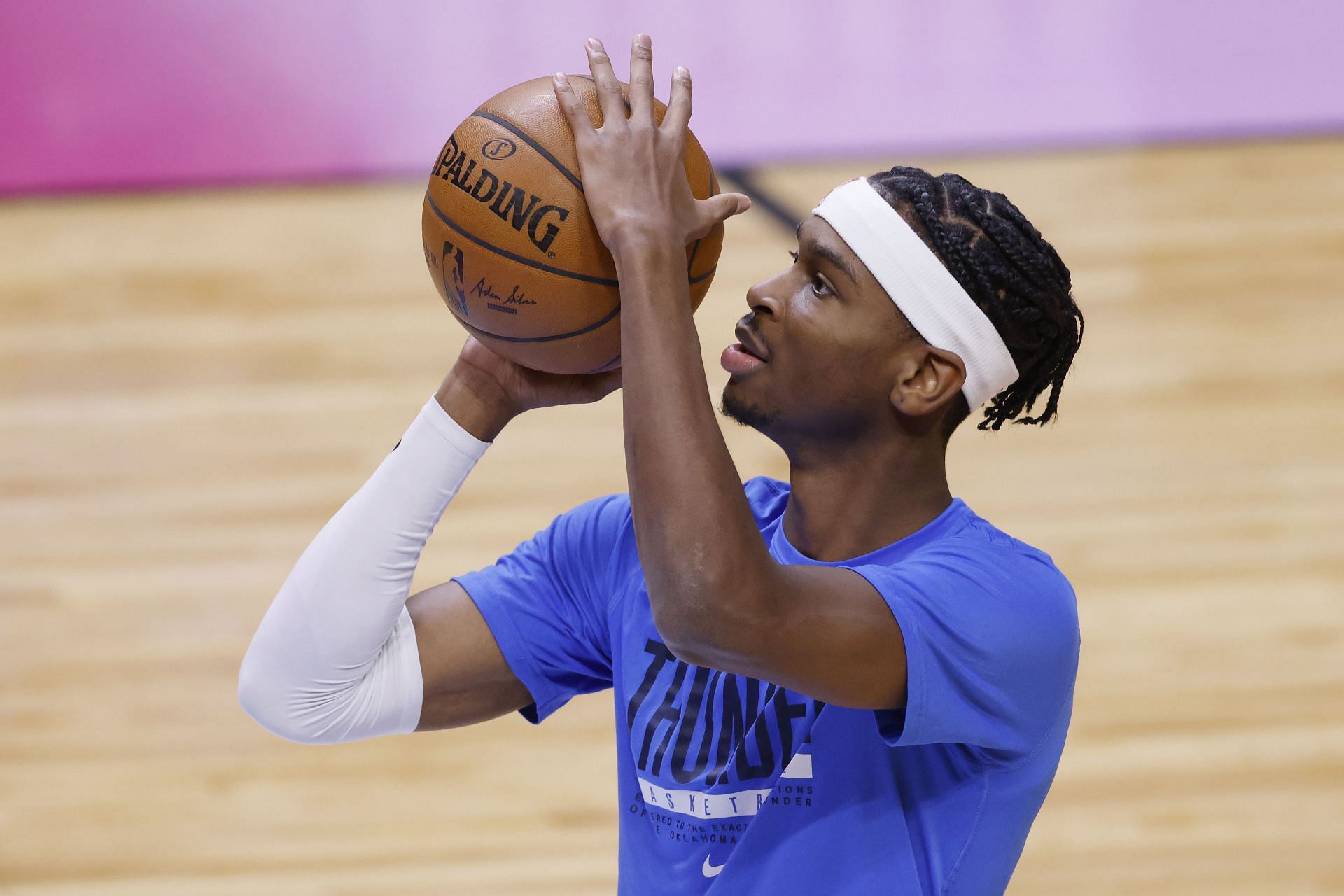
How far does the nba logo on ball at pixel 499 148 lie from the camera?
1.46 metres

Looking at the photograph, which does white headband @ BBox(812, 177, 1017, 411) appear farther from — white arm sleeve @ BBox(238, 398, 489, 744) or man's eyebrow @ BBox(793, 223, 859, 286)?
white arm sleeve @ BBox(238, 398, 489, 744)

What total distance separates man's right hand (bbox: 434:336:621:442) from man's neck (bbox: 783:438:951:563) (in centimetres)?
24

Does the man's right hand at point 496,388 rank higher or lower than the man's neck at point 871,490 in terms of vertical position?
higher

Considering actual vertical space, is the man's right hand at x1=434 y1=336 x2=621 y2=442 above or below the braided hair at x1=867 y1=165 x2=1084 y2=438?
below

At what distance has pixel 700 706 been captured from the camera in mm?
1479

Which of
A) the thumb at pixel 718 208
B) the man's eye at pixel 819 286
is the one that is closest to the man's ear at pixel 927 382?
the man's eye at pixel 819 286

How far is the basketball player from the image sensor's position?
1238mm

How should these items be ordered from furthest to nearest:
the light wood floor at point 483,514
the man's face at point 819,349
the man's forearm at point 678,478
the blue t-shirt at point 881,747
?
1. the light wood floor at point 483,514
2. the man's face at point 819,349
3. the blue t-shirt at point 881,747
4. the man's forearm at point 678,478

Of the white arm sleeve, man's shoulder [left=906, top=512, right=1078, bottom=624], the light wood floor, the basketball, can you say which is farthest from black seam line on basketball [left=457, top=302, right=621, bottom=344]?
the light wood floor

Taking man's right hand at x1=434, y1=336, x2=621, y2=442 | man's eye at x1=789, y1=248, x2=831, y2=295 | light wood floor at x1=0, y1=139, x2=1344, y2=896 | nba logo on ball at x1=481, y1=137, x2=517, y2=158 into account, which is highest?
nba logo on ball at x1=481, y1=137, x2=517, y2=158

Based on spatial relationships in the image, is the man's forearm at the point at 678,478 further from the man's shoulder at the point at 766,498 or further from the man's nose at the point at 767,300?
the man's shoulder at the point at 766,498

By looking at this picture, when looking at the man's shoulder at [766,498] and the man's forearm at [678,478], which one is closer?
the man's forearm at [678,478]

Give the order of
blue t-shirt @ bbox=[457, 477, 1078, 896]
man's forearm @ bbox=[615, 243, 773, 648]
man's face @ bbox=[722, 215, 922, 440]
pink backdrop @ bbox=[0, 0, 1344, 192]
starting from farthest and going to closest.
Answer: pink backdrop @ bbox=[0, 0, 1344, 192] < man's face @ bbox=[722, 215, 922, 440] < blue t-shirt @ bbox=[457, 477, 1078, 896] < man's forearm @ bbox=[615, 243, 773, 648]

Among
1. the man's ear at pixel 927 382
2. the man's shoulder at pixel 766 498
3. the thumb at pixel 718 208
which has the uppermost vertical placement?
the thumb at pixel 718 208
